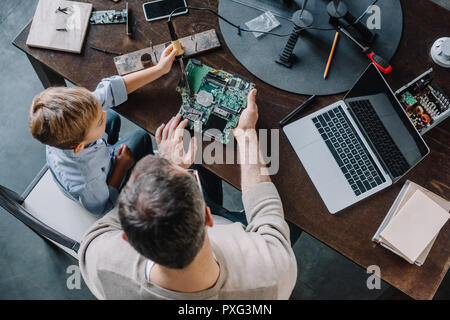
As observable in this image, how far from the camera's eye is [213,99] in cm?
145

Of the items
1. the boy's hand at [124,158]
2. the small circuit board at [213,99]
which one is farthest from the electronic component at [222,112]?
the boy's hand at [124,158]

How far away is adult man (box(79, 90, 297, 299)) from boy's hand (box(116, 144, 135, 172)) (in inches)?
9.4

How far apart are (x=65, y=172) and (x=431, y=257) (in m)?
1.36

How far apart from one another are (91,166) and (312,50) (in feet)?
3.22

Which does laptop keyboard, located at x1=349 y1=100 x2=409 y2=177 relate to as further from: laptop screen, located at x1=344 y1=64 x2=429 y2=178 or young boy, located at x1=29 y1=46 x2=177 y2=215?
young boy, located at x1=29 y1=46 x2=177 y2=215

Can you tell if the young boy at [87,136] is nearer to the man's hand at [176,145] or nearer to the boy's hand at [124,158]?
the boy's hand at [124,158]

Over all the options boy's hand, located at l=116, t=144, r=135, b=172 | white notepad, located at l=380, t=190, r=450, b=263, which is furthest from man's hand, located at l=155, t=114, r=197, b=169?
white notepad, located at l=380, t=190, r=450, b=263

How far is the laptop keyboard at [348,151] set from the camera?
→ 1.39 m

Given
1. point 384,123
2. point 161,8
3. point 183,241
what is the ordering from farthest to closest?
1. point 161,8
2. point 384,123
3. point 183,241

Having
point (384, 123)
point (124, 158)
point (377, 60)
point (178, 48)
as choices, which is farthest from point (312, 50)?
point (124, 158)

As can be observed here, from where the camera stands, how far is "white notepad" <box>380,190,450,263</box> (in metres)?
1.30

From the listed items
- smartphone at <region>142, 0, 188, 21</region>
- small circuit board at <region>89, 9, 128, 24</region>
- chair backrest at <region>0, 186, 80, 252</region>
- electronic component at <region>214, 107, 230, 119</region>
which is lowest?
chair backrest at <region>0, 186, 80, 252</region>

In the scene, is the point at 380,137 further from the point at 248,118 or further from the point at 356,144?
the point at 248,118

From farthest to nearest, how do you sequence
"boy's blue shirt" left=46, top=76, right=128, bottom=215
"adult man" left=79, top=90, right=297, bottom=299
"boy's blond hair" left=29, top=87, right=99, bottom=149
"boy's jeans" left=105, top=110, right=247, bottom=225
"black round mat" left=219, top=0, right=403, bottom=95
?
1. "boy's jeans" left=105, top=110, right=247, bottom=225
2. "black round mat" left=219, top=0, right=403, bottom=95
3. "boy's blue shirt" left=46, top=76, right=128, bottom=215
4. "boy's blond hair" left=29, top=87, right=99, bottom=149
5. "adult man" left=79, top=90, right=297, bottom=299
